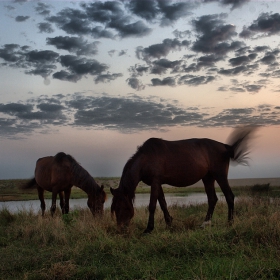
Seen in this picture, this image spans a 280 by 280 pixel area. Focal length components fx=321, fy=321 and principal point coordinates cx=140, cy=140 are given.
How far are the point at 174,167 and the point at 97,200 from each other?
284 cm

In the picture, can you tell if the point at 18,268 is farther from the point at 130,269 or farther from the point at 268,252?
the point at 268,252

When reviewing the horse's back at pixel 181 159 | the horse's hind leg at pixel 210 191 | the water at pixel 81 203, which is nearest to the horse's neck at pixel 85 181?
the water at pixel 81 203

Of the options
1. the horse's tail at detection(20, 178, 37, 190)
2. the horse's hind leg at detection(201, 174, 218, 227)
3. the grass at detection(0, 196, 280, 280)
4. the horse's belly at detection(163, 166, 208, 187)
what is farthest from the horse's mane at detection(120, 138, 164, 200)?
the horse's tail at detection(20, 178, 37, 190)

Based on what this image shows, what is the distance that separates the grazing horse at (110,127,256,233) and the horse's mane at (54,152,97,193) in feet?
8.52

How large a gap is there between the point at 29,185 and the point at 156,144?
7.71 meters

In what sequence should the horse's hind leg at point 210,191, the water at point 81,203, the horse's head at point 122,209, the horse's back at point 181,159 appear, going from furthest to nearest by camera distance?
1. the water at point 81,203
2. the horse's hind leg at point 210,191
3. the horse's back at point 181,159
4. the horse's head at point 122,209

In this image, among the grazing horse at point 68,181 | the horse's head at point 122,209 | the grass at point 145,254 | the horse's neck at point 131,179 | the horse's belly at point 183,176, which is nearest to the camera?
the grass at point 145,254

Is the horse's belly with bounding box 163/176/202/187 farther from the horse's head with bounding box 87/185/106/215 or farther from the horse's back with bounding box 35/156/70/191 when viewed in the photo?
the horse's back with bounding box 35/156/70/191

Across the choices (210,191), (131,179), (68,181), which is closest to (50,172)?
(68,181)

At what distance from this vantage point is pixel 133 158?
7.56 metres

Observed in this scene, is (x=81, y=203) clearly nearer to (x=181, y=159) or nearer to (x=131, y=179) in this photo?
(x=181, y=159)

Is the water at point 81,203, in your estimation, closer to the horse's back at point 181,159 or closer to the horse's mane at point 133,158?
the horse's back at point 181,159

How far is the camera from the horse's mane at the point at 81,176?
9.70 metres

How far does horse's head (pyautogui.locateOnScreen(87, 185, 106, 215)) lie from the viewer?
925cm
